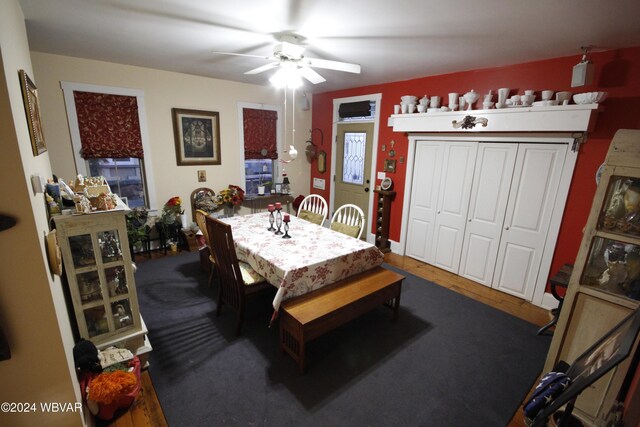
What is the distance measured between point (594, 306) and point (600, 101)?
5.84 feet

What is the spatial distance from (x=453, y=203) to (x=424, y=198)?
0.41 metres

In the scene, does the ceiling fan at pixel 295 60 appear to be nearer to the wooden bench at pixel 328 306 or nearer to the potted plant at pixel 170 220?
the wooden bench at pixel 328 306

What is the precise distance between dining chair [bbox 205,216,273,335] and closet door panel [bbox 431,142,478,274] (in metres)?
2.50

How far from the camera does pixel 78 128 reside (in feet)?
11.2

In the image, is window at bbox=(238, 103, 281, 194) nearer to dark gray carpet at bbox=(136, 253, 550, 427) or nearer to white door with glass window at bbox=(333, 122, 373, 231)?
white door with glass window at bbox=(333, 122, 373, 231)

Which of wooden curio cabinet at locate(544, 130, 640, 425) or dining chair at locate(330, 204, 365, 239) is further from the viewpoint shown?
dining chair at locate(330, 204, 365, 239)

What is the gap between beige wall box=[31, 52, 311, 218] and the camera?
3238 mm

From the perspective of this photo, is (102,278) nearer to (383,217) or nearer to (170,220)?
(170,220)

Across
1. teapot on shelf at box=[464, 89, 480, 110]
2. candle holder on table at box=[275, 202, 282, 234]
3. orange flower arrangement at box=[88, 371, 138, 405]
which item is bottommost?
orange flower arrangement at box=[88, 371, 138, 405]

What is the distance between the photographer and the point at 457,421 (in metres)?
1.77

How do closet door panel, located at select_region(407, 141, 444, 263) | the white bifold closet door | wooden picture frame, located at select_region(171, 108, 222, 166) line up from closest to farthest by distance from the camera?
the white bifold closet door, closet door panel, located at select_region(407, 141, 444, 263), wooden picture frame, located at select_region(171, 108, 222, 166)

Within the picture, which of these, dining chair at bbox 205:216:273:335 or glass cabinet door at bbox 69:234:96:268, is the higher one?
glass cabinet door at bbox 69:234:96:268

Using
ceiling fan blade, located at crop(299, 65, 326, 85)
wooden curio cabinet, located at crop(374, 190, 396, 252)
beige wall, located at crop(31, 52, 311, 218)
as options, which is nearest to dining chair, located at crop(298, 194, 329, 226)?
wooden curio cabinet, located at crop(374, 190, 396, 252)

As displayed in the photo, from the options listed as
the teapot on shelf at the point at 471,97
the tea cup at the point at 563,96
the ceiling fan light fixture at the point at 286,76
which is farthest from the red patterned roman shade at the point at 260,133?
the tea cup at the point at 563,96
